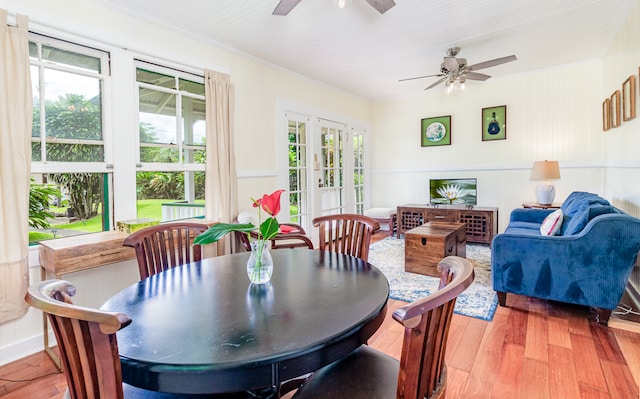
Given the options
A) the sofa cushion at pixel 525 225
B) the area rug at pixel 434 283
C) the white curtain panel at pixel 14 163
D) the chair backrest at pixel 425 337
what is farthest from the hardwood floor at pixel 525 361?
the sofa cushion at pixel 525 225

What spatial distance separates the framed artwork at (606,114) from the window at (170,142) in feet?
15.9

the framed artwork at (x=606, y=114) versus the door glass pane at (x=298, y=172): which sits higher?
the framed artwork at (x=606, y=114)

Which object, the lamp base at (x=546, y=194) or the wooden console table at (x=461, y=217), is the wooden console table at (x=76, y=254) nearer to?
the wooden console table at (x=461, y=217)

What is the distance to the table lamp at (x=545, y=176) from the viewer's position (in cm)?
460

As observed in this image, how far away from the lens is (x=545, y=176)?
4.61 meters

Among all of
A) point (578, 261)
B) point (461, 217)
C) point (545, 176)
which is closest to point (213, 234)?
point (578, 261)

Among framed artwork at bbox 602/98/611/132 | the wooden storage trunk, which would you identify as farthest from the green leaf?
framed artwork at bbox 602/98/611/132

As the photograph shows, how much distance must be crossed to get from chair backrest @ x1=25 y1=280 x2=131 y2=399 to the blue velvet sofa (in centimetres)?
282

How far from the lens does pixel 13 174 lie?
2143mm

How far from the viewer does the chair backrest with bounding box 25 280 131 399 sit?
0.69 metres

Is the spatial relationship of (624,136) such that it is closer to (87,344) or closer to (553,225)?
(553,225)

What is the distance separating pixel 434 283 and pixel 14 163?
3587 millimetres

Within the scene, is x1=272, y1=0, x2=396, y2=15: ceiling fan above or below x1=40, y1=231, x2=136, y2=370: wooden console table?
above

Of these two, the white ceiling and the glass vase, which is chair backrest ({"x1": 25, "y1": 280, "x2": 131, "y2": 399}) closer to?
the glass vase
